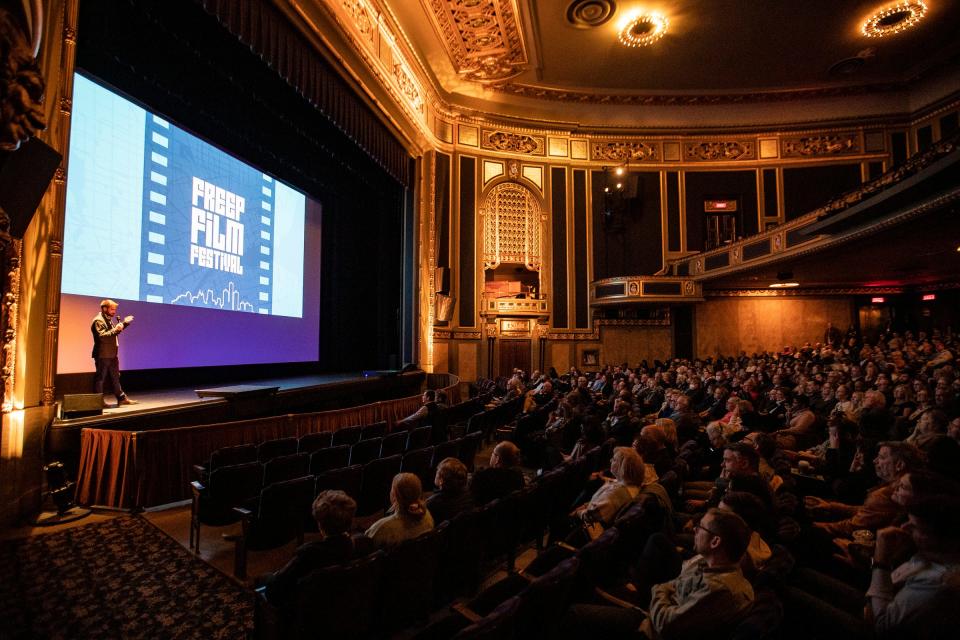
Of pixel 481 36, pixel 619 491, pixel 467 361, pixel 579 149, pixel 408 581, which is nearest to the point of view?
pixel 408 581

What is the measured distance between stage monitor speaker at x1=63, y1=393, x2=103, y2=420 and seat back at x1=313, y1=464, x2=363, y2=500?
2.68 metres

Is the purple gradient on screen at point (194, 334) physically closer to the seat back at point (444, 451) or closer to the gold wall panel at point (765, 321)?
the seat back at point (444, 451)

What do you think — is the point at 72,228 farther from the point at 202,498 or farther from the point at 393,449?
the point at 393,449

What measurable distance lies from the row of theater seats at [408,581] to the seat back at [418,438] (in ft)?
6.41

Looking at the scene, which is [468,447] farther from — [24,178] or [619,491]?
[24,178]

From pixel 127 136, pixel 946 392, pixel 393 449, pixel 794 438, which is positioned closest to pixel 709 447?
pixel 794 438

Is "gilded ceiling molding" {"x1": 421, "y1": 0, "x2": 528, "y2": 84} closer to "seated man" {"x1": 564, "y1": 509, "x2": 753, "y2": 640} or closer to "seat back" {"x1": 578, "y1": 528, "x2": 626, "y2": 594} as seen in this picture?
"seat back" {"x1": 578, "y1": 528, "x2": 626, "y2": 594}

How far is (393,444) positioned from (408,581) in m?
2.47

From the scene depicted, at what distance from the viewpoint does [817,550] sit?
7.40 feet

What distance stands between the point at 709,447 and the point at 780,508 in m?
2.14

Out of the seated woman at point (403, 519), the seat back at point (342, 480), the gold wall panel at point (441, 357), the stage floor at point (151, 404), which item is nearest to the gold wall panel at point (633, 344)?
the gold wall panel at point (441, 357)

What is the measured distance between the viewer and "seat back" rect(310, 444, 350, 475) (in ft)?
12.7

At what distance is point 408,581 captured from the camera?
211 cm

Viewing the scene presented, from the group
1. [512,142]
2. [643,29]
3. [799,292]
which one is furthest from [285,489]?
[799,292]
